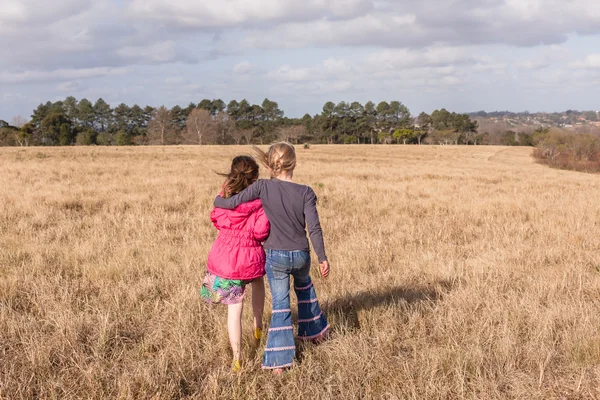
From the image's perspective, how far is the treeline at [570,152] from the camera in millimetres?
49125

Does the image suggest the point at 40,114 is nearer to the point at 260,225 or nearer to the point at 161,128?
the point at 161,128

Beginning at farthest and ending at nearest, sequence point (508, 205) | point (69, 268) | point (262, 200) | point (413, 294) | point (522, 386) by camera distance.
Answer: point (508, 205), point (69, 268), point (413, 294), point (262, 200), point (522, 386)

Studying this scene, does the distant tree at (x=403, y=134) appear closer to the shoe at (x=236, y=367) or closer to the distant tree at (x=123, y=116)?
the distant tree at (x=123, y=116)

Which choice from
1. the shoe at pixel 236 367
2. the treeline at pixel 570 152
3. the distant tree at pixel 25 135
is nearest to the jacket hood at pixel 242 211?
the shoe at pixel 236 367

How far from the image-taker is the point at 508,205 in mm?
11461

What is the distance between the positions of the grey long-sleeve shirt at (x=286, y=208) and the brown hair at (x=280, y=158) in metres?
0.10

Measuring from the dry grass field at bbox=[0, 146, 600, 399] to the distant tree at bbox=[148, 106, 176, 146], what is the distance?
2666 inches

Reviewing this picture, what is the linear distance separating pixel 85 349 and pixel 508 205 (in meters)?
10.4

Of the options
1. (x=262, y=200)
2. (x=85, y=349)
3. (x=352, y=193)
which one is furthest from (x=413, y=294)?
(x=352, y=193)

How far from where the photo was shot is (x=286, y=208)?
3354 mm

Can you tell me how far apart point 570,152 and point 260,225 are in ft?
204

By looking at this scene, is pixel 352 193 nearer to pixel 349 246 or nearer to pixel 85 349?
pixel 349 246

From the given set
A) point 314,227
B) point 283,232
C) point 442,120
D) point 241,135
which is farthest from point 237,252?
point 442,120

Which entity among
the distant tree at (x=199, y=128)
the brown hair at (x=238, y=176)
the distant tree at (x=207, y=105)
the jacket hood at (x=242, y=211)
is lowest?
the jacket hood at (x=242, y=211)
